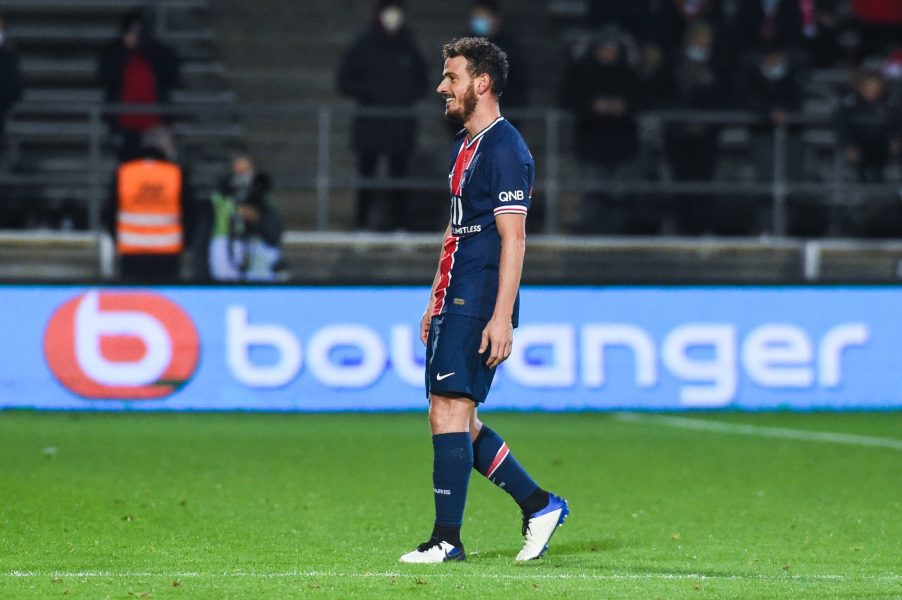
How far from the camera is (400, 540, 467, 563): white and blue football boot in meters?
7.00

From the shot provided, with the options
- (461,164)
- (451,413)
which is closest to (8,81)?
(461,164)

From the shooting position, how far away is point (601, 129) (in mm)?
16969

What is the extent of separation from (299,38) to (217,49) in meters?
1.02

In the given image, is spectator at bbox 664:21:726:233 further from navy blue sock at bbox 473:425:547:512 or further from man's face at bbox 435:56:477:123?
man's face at bbox 435:56:477:123

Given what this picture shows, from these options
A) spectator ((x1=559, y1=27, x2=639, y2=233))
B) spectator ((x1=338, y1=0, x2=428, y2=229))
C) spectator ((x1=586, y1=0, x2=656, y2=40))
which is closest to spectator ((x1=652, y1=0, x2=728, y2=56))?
spectator ((x1=586, y1=0, x2=656, y2=40))

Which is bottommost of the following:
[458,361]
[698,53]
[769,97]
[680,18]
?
[458,361]

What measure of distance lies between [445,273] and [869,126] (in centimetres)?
1139

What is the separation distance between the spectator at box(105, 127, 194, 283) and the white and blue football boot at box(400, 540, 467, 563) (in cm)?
905

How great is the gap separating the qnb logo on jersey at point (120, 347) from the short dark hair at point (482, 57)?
7.73 meters

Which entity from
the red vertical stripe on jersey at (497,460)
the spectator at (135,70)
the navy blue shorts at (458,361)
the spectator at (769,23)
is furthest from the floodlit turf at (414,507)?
the spectator at (769,23)

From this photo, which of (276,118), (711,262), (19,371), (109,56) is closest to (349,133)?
(276,118)

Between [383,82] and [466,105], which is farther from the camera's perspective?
[383,82]

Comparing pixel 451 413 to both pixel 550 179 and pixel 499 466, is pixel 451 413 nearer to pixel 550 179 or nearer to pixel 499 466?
pixel 499 466

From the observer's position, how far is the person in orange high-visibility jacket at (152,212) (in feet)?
51.7
